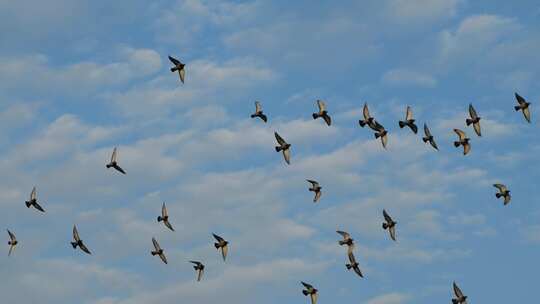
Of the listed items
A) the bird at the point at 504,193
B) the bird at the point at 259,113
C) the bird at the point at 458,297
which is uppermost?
the bird at the point at 259,113

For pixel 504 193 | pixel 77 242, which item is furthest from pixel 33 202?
pixel 504 193

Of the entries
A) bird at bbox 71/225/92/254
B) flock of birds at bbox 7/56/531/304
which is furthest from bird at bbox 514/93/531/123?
bird at bbox 71/225/92/254

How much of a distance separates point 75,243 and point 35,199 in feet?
16.9

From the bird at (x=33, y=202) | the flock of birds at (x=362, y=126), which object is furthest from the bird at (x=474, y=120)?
the bird at (x=33, y=202)

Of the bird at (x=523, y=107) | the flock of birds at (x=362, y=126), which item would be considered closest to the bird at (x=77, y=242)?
the flock of birds at (x=362, y=126)

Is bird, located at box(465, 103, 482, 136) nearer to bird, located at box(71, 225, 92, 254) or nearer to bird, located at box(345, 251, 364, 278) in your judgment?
bird, located at box(345, 251, 364, 278)

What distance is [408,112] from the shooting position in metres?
95.5

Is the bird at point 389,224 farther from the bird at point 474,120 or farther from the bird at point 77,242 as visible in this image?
the bird at point 77,242

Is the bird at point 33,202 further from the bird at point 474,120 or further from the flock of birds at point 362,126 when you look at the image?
the bird at point 474,120

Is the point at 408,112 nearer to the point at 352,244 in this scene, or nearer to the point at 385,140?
the point at 385,140

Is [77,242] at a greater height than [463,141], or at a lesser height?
lesser

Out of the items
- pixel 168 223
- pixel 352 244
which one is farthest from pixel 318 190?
pixel 168 223

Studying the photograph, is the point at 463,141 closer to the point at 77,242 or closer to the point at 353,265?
the point at 353,265

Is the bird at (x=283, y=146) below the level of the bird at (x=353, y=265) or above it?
above
